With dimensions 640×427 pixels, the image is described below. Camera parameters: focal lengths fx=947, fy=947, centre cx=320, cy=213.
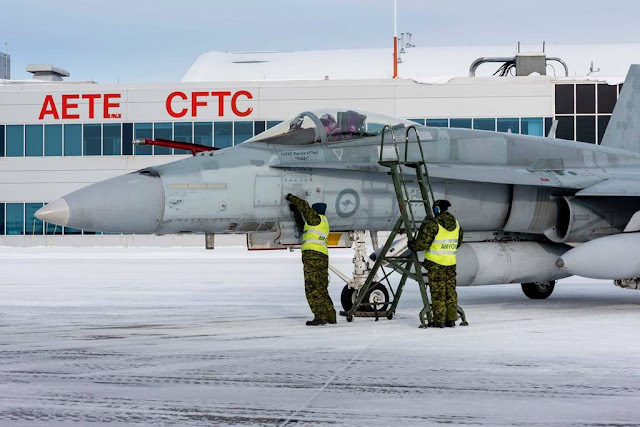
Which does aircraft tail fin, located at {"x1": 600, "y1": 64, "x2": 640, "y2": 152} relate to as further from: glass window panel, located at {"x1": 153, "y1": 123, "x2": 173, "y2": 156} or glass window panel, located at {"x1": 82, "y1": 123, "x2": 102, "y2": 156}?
glass window panel, located at {"x1": 82, "y1": 123, "x2": 102, "y2": 156}

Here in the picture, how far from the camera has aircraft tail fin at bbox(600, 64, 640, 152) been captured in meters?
17.1

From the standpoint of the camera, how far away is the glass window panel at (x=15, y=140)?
43875mm

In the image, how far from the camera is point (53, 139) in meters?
43.6

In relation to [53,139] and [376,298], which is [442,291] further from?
[53,139]

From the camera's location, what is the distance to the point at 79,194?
10.6 meters

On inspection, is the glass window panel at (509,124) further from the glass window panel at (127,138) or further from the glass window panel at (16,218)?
the glass window panel at (16,218)

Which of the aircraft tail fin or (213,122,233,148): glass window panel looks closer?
the aircraft tail fin

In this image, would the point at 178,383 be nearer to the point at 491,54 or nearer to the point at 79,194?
the point at 79,194

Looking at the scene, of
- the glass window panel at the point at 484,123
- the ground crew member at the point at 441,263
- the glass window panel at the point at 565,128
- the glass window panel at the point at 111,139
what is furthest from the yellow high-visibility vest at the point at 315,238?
the glass window panel at the point at 111,139

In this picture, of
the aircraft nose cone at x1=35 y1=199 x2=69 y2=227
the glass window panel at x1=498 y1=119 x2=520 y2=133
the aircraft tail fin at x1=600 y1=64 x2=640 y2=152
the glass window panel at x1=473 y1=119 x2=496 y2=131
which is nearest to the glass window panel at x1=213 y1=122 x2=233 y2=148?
the glass window panel at x1=473 y1=119 x2=496 y2=131

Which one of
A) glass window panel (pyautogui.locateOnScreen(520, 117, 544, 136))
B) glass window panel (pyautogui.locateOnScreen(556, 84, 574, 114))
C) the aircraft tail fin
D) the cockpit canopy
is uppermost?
glass window panel (pyautogui.locateOnScreen(556, 84, 574, 114))

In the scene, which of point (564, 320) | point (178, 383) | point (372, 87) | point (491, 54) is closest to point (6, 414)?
point (178, 383)

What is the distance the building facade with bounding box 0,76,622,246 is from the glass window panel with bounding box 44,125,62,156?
0.05 m

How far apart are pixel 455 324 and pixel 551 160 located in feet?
12.5
